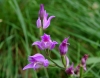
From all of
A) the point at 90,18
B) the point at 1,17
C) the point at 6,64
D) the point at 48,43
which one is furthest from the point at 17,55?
the point at 48,43

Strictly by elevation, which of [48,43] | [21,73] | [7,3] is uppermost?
[7,3]

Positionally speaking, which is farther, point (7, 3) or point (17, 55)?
point (7, 3)

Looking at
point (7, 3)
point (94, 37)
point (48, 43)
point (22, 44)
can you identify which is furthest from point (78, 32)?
point (48, 43)

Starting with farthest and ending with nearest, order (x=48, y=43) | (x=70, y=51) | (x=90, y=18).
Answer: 1. (x=90, y=18)
2. (x=70, y=51)
3. (x=48, y=43)

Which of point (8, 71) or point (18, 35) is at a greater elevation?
point (18, 35)

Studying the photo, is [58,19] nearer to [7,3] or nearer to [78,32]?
[78,32]

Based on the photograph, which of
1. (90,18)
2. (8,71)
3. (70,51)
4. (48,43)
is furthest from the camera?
(90,18)
